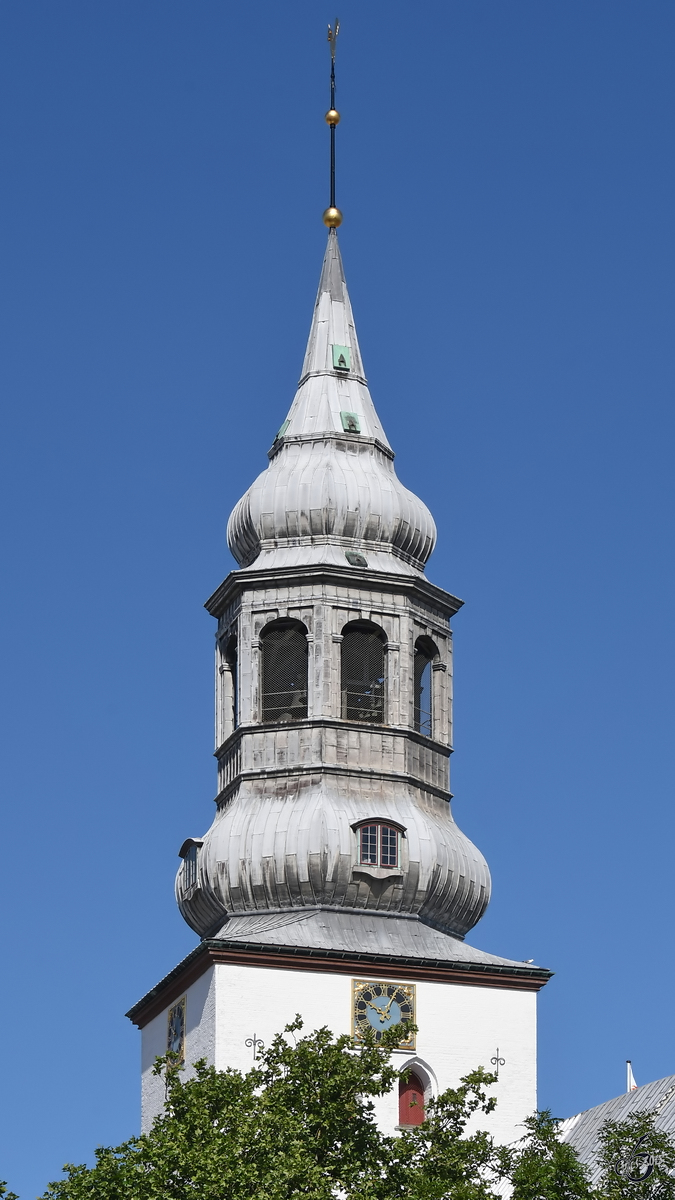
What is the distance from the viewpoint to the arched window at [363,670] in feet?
206

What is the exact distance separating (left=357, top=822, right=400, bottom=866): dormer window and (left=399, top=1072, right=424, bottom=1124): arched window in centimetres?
435

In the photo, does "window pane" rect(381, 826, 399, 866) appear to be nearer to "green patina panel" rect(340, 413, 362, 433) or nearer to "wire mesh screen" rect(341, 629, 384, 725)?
"wire mesh screen" rect(341, 629, 384, 725)

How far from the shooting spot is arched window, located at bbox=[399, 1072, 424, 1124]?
5822 cm

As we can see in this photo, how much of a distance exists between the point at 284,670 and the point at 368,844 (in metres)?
4.51

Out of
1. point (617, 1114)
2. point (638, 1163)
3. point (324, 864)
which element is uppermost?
point (324, 864)

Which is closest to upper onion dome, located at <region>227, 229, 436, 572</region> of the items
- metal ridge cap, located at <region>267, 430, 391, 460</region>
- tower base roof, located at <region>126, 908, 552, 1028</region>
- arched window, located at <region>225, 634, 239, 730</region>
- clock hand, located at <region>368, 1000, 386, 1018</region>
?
metal ridge cap, located at <region>267, 430, 391, 460</region>

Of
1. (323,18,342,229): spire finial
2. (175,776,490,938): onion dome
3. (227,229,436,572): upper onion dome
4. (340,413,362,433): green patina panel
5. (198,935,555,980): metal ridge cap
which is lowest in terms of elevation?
(198,935,555,980): metal ridge cap

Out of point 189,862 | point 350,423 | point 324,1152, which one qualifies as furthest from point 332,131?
point 324,1152

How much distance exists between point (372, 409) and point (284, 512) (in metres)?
4.29

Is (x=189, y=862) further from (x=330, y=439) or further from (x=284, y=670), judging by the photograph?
(x=330, y=439)

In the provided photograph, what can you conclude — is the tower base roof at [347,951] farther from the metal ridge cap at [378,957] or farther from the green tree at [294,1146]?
the green tree at [294,1146]

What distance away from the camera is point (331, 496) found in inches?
2559

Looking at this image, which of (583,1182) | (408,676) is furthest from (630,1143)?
(408,676)

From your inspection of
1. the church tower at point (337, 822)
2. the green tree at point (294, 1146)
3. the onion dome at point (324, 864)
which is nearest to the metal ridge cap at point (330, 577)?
the church tower at point (337, 822)
